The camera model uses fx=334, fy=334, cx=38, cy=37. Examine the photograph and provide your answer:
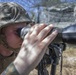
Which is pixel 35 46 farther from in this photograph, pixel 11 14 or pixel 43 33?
pixel 11 14

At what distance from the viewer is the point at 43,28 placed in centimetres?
141

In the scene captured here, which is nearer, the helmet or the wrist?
the wrist

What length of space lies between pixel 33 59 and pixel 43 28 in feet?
0.45

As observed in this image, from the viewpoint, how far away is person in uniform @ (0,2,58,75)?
1393mm

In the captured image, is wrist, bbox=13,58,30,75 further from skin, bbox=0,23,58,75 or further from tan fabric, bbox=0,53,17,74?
tan fabric, bbox=0,53,17,74

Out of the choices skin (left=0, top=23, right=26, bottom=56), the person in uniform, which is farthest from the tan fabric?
skin (left=0, top=23, right=26, bottom=56)

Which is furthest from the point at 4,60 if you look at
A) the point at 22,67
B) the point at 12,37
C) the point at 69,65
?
the point at 69,65

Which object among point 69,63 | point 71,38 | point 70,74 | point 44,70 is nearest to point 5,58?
point 44,70

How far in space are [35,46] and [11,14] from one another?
1037 mm

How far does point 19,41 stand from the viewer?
1975 millimetres

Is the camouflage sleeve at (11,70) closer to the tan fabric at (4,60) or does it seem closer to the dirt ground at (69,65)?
the tan fabric at (4,60)

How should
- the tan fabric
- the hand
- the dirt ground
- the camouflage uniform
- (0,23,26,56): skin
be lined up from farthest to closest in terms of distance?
1. the dirt ground
2. the tan fabric
3. the camouflage uniform
4. (0,23,26,56): skin
5. the hand

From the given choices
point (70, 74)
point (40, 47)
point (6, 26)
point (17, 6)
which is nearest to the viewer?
point (40, 47)

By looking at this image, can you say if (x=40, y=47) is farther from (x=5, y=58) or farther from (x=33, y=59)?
(x=5, y=58)
